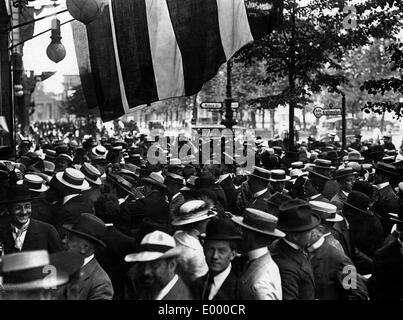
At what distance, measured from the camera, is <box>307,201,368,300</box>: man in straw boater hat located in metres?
5.25

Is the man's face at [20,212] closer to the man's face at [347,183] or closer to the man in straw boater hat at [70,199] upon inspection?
the man in straw boater hat at [70,199]

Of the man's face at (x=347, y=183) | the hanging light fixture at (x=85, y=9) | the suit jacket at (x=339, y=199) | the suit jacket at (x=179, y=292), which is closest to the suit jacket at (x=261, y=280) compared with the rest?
the suit jacket at (x=179, y=292)

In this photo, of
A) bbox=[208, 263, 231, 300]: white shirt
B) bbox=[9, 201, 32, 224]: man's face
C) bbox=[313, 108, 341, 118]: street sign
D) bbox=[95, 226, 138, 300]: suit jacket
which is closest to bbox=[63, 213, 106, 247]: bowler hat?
bbox=[95, 226, 138, 300]: suit jacket

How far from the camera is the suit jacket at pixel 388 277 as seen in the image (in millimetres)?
5230

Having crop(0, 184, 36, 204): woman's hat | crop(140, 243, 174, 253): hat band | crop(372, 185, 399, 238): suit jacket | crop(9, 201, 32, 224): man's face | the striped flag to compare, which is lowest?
crop(372, 185, 399, 238): suit jacket

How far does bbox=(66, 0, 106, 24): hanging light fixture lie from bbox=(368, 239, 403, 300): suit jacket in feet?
18.8

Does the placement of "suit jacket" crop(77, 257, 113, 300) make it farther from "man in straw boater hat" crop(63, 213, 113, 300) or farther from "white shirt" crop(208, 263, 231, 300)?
"white shirt" crop(208, 263, 231, 300)

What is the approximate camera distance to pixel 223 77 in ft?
156

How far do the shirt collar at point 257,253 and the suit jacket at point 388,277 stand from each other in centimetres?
109

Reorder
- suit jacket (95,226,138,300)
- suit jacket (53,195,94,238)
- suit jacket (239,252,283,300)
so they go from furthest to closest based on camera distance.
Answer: suit jacket (53,195,94,238), suit jacket (95,226,138,300), suit jacket (239,252,283,300)

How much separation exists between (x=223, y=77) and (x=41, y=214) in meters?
40.5

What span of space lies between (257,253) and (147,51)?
5.69 meters

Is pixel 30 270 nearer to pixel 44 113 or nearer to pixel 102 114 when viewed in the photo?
pixel 102 114

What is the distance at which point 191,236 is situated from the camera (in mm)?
5523
